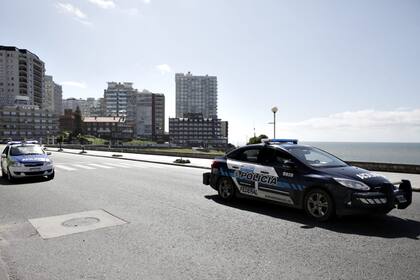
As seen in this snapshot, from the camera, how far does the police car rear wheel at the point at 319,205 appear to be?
6.64 metres

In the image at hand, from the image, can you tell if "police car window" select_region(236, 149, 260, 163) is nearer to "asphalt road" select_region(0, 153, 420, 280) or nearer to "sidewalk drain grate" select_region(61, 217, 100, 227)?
"asphalt road" select_region(0, 153, 420, 280)

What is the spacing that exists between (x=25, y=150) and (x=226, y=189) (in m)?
10.3

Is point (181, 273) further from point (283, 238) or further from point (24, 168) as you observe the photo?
point (24, 168)

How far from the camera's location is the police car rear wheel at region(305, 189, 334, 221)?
6637mm

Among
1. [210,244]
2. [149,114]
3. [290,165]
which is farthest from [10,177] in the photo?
Answer: [149,114]

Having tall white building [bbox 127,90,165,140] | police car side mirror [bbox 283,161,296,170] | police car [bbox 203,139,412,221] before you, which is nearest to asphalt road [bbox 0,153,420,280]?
police car [bbox 203,139,412,221]

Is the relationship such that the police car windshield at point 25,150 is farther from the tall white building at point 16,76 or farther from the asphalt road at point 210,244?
the tall white building at point 16,76

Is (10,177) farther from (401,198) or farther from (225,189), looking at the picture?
(401,198)

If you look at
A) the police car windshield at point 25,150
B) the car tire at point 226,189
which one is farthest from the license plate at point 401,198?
the police car windshield at point 25,150

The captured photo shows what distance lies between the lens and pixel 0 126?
400 feet

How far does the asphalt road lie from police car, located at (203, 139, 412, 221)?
0.35 metres

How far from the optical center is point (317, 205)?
693 cm

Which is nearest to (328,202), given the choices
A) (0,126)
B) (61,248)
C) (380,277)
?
(380,277)

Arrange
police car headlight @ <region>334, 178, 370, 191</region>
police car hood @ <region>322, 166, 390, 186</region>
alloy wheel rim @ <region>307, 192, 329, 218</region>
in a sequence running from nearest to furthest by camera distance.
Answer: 1. police car headlight @ <region>334, 178, 370, 191</region>
2. police car hood @ <region>322, 166, 390, 186</region>
3. alloy wheel rim @ <region>307, 192, 329, 218</region>
